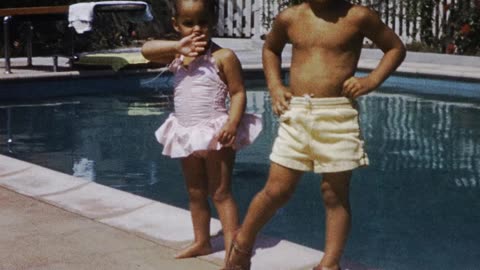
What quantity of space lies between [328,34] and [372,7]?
11.2m

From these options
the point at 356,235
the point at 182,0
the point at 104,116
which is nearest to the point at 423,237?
the point at 356,235

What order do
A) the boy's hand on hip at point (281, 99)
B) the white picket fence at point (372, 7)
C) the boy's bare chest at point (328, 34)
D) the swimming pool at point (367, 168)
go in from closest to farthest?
the boy's bare chest at point (328, 34) < the boy's hand on hip at point (281, 99) < the swimming pool at point (367, 168) < the white picket fence at point (372, 7)

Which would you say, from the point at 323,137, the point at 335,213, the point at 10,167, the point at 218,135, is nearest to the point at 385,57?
the point at 323,137

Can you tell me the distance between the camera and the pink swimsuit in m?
3.01

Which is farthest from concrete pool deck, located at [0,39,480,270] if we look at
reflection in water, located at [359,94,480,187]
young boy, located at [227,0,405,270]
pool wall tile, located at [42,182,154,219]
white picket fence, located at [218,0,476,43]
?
white picket fence, located at [218,0,476,43]

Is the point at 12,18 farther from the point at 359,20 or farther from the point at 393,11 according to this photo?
the point at 359,20

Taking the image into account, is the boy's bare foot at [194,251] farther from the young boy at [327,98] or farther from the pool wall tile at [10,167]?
the pool wall tile at [10,167]

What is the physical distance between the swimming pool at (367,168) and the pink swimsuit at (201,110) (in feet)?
3.40

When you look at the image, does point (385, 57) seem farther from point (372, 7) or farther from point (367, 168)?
point (372, 7)

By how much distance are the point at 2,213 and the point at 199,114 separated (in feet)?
4.10

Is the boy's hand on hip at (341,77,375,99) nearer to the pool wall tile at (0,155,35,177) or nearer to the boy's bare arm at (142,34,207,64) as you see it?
the boy's bare arm at (142,34,207,64)

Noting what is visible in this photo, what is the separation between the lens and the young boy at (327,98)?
266 centimetres

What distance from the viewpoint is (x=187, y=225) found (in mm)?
3496

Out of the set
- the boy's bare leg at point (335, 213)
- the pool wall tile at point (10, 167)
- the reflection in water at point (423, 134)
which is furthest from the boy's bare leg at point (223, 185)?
the reflection in water at point (423, 134)
